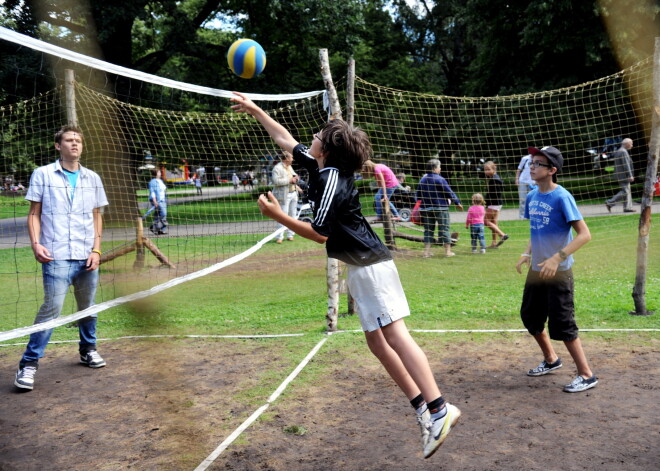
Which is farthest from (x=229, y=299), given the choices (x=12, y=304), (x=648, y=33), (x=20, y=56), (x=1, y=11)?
(x=648, y=33)

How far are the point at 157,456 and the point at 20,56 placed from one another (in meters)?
16.7

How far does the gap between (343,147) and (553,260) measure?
186 centimetres

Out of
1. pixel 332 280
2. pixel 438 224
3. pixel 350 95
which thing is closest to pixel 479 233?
pixel 438 224

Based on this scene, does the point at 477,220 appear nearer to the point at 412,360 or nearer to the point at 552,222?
the point at 552,222

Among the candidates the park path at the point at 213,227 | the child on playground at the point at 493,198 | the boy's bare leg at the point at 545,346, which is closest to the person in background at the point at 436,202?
the child on playground at the point at 493,198

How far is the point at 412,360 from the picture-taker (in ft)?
11.7

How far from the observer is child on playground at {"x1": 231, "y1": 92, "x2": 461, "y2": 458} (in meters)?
3.56

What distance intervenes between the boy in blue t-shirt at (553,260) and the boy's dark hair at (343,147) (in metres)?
1.61

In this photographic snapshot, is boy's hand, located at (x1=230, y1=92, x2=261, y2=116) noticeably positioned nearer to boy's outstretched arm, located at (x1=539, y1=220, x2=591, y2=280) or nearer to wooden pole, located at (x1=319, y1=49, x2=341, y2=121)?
wooden pole, located at (x1=319, y1=49, x2=341, y2=121)

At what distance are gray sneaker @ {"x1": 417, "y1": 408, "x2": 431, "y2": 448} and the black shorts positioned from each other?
1558 mm

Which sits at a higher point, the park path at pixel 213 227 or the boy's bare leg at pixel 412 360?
the boy's bare leg at pixel 412 360

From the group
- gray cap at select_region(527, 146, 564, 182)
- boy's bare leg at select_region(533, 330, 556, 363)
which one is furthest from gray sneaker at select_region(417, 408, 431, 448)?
gray cap at select_region(527, 146, 564, 182)

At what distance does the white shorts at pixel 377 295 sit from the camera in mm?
3617

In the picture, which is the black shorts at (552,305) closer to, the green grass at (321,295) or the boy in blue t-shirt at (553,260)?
the boy in blue t-shirt at (553,260)
